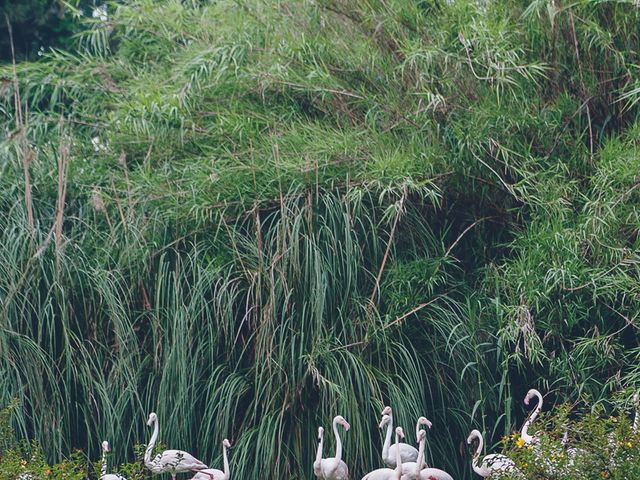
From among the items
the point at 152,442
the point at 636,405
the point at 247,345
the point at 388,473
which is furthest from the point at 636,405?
the point at 152,442

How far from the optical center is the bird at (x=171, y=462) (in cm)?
536

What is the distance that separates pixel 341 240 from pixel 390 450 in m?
1.17

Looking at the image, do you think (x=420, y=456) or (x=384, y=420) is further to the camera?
(x=384, y=420)

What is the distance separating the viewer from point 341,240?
20.2ft

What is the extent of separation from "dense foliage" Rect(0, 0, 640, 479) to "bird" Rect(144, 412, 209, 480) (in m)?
0.23

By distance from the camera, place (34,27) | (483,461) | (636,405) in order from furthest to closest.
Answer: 1. (34,27)
2. (483,461)
3. (636,405)

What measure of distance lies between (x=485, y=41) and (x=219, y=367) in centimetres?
229

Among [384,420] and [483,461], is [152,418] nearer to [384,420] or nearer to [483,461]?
[384,420]

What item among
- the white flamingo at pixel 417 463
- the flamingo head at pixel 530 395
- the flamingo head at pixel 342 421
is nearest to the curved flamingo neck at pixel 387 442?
the white flamingo at pixel 417 463

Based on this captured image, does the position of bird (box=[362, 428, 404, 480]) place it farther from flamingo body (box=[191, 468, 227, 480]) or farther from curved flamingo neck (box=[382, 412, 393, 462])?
flamingo body (box=[191, 468, 227, 480])

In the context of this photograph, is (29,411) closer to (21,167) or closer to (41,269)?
(41,269)

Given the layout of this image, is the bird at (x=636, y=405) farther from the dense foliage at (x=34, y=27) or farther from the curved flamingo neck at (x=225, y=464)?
the dense foliage at (x=34, y=27)

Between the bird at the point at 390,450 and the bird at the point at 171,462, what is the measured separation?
2.94 feet

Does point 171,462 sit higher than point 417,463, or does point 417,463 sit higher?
point 171,462
